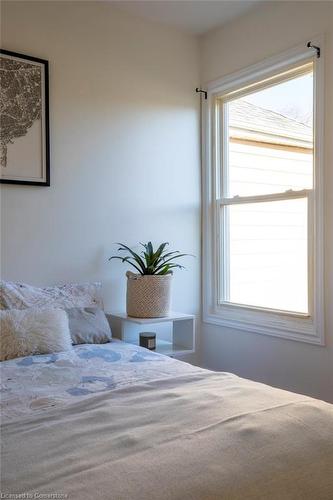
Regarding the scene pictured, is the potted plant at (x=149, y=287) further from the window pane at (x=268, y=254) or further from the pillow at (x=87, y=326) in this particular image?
the window pane at (x=268, y=254)

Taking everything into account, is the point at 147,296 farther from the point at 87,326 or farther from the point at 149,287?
the point at 87,326

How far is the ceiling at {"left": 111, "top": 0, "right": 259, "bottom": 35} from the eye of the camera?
298 centimetres

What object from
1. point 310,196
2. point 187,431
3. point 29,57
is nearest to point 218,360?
point 310,196

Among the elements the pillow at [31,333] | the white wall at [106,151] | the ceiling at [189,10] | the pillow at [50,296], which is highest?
the ceiling at [189,10]

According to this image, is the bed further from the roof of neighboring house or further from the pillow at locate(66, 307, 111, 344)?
the roof of neighboring house

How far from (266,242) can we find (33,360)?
5.45 feet

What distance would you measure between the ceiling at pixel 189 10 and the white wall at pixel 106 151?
0.08m

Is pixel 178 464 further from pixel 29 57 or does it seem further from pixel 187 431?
pixel 29 57

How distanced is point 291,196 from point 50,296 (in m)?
1.55

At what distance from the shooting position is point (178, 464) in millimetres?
1105

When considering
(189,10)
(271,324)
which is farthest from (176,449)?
(189,10)

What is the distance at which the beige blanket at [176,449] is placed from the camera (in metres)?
1.03

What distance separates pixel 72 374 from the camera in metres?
1.89

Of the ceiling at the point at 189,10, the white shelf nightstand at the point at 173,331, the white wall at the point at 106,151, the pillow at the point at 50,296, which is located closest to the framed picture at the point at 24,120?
the white wall at the point at 106,151
